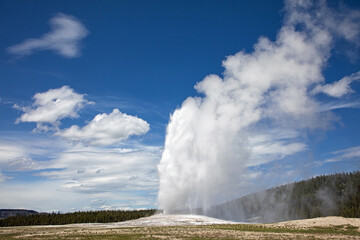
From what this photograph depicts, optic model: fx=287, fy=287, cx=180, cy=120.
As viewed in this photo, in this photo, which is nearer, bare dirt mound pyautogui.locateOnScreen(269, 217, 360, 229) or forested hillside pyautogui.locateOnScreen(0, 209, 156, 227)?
bare dirt mound pyautogui.locateOnScreen(269, 217, 360, 229)

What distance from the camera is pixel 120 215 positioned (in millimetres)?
135375

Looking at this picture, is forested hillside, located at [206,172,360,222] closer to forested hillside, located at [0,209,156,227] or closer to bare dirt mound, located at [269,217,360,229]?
forested hillside, located at [0,209,156,227]

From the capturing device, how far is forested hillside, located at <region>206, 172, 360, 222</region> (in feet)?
463

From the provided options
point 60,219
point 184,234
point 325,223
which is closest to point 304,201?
point 325,223

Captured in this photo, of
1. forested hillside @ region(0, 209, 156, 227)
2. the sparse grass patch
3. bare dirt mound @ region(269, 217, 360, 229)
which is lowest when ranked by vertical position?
forested hillside @ region(0, 209, 156, 227)

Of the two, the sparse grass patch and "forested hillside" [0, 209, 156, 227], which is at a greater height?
the sparse grass patch

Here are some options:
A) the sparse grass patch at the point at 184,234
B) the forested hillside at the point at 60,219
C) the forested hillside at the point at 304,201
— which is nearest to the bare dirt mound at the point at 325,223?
the sparse grass patch at the point at 184,234

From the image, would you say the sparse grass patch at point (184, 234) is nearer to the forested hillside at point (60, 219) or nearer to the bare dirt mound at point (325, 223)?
the bare dirt mound at point (325, 223)

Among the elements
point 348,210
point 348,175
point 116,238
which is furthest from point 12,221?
point 348,175

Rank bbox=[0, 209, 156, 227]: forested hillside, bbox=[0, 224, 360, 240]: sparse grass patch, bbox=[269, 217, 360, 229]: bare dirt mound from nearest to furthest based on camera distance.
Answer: bbox=[0, 224, 360, 240]: sparse grass patch, bbox=[269, 217, 360, 229]: bare dirt mound, bbox=[0, 209, 156, 227]: forested hillside

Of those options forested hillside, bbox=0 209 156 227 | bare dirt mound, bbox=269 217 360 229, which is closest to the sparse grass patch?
bare dirt mound, bbox=269 217 360 229

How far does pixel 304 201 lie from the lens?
516ft

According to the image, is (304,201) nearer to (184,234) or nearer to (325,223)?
(325,223)

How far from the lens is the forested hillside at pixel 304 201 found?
141 m
